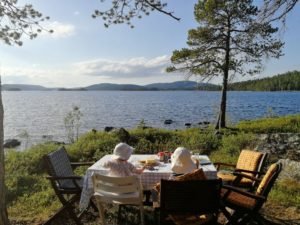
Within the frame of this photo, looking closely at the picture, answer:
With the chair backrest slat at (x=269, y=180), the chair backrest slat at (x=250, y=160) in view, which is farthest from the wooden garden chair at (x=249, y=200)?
the chair backrest slat at (x=250, y=160)

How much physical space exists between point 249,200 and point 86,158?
21.4ft

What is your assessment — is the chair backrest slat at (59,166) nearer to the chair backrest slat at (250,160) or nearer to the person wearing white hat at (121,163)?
the person wearing white hat at (121,163)

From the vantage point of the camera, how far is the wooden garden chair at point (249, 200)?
15.0ft

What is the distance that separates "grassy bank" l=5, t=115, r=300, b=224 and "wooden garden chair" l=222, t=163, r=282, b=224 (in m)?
1.80

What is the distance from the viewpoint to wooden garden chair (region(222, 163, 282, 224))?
4559mm

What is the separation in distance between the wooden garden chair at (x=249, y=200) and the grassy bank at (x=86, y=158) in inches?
70.9

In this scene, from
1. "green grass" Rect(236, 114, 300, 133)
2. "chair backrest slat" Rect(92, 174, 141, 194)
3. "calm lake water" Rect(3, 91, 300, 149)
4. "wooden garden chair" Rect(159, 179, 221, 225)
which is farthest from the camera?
"calm lake water" Rect(3, 91, 300, 149)

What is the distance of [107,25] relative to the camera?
18.0 ft

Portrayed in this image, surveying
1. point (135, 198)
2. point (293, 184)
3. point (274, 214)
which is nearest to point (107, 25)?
point (135, 198)

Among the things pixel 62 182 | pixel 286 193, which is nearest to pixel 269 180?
pixel 286 193

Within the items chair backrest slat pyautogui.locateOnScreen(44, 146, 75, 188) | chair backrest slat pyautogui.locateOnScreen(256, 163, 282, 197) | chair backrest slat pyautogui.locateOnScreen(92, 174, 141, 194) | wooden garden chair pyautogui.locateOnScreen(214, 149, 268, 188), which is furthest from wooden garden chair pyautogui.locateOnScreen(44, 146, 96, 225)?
chair backrest slat pyautogui.locateOnScreen(256, 163, 282, 197)

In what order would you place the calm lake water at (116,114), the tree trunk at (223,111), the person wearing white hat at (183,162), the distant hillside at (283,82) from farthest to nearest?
the distant hillside at (283,82) → the calm lake water at (116,114) → the tree trunk at (223,111) → the person wearing white hat at (183,162)

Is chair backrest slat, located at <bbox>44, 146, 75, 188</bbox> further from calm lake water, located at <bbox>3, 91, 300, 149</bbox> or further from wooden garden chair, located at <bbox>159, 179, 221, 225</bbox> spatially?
calm lake water, located at <bbox>3, 91, 300, 149</bbox>

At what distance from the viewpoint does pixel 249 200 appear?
16.3 feet
